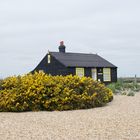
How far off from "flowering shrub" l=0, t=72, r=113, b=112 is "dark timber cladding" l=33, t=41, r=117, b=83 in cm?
1478

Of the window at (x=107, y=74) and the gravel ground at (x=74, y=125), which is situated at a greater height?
the window at (x=107, y=74)

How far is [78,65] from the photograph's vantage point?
32406mm

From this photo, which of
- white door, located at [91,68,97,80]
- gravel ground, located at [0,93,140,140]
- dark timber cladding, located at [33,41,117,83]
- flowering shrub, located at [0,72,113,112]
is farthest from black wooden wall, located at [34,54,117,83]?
gravel ground, located at [0,93,140,140]

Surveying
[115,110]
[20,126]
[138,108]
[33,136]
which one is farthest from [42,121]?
[138,108]

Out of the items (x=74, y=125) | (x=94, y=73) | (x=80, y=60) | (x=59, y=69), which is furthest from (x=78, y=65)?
(x=74, y=125)

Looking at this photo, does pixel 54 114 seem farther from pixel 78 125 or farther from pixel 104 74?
pixel 104 74

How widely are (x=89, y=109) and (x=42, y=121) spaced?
3.68 metres

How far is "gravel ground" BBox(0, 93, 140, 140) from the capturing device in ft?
32.3

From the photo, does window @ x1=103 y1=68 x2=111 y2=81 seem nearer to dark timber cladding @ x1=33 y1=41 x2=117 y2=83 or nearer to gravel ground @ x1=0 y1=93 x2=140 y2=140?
dark timber cladding @ x1=33 y1=41 x2=117 y2=83

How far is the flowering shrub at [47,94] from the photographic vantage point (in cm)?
1550

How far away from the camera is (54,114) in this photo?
555 inches

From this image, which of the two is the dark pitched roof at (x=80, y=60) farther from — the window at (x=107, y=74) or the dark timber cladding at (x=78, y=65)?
the window at (x=107, y=74)

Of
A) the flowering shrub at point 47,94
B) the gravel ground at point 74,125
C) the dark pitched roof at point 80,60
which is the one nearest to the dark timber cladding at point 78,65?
the dark pitched roof at point 80,60

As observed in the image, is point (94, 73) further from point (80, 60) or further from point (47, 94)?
point (47, 94)
